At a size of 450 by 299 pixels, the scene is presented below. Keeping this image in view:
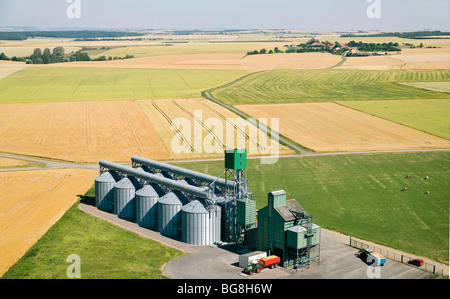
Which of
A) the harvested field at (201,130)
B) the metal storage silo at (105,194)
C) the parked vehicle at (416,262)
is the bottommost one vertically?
the parked vehicle at (416,262)

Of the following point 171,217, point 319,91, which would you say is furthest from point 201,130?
point 319,91

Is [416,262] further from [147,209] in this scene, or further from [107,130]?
[107,130]

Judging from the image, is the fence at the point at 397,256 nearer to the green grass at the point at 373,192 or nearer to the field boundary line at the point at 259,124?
the green grass at the point at 373,192

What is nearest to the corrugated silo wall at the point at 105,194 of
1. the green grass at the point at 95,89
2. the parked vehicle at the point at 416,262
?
the parked vehicle at the point at 416,262

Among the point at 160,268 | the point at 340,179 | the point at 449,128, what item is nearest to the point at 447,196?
the point at 340,179
